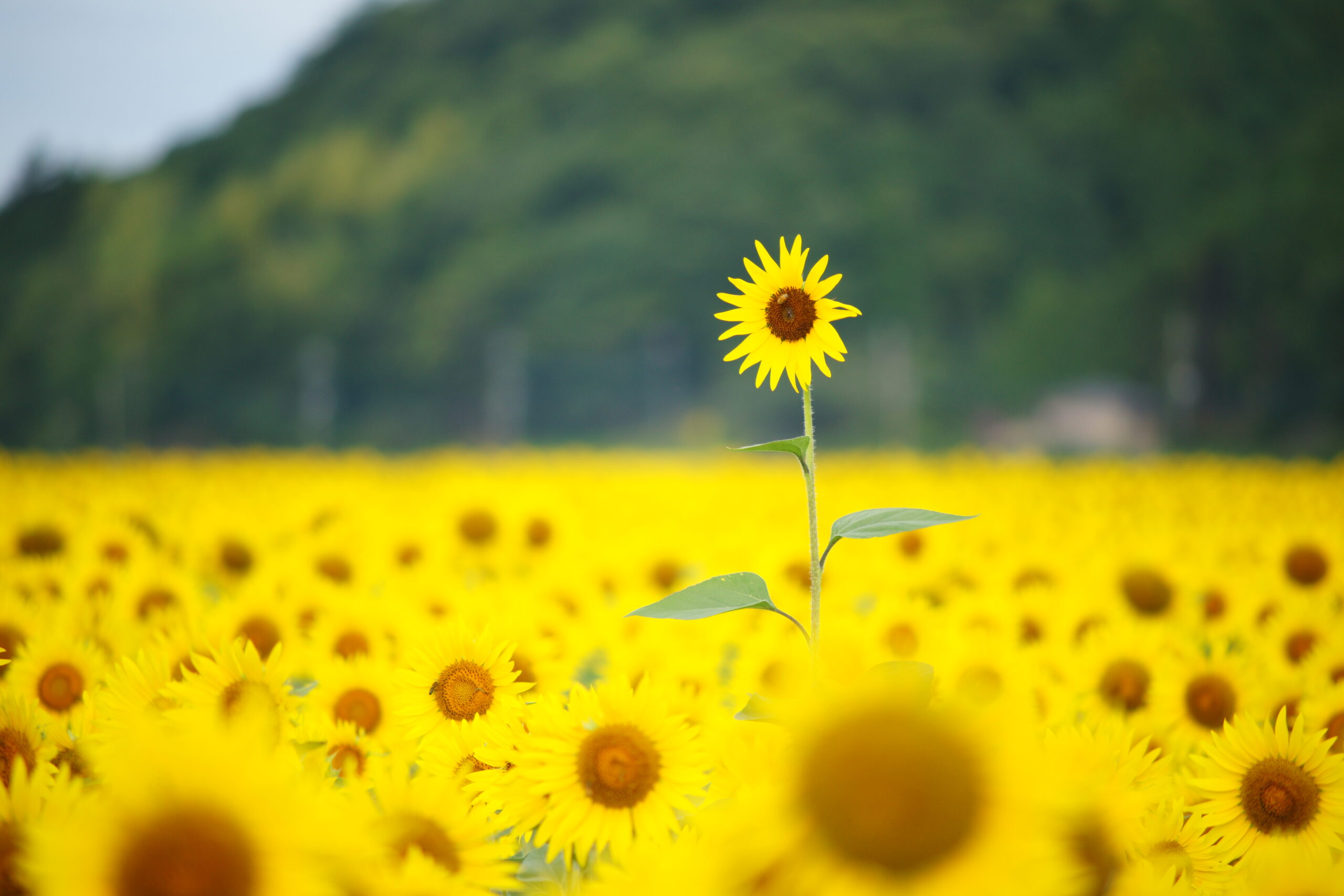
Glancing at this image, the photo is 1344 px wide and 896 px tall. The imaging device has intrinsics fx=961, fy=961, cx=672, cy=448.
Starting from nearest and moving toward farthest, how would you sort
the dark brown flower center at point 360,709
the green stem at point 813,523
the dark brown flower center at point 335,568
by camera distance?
the green stem at point 813,523
the dark brown flower center at point 360,709
the dark brown flower center at point 335,568

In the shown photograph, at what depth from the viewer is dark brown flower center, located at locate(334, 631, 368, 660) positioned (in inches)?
82.7

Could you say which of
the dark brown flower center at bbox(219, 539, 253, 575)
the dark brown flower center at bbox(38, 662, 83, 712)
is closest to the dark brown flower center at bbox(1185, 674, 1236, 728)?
the dark brown flower center at bbox(38, 662, 83, 712)

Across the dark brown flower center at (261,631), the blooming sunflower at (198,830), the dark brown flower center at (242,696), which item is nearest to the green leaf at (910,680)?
the blooming sunflower at (198,830)

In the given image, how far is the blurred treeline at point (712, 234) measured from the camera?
20.6m

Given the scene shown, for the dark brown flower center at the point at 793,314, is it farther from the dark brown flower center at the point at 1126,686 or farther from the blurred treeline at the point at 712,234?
the blurred treeline at the point at 712,234

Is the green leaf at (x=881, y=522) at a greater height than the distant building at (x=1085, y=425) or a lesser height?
lesser

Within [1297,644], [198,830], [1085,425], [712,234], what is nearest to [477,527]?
[1297,644]

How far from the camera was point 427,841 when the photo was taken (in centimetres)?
91

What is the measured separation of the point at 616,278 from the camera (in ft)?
116

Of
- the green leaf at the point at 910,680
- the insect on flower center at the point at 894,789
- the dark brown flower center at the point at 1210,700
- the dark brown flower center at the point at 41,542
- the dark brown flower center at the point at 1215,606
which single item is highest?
the dark brown flower center at the point at 41,542

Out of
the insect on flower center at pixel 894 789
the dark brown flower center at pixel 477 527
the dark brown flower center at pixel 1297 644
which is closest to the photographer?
the insect on flower center at pixel 894 789

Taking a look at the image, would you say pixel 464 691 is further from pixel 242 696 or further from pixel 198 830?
pixel 198 830

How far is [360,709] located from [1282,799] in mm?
1387

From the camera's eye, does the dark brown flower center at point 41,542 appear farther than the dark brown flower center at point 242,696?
Yes
